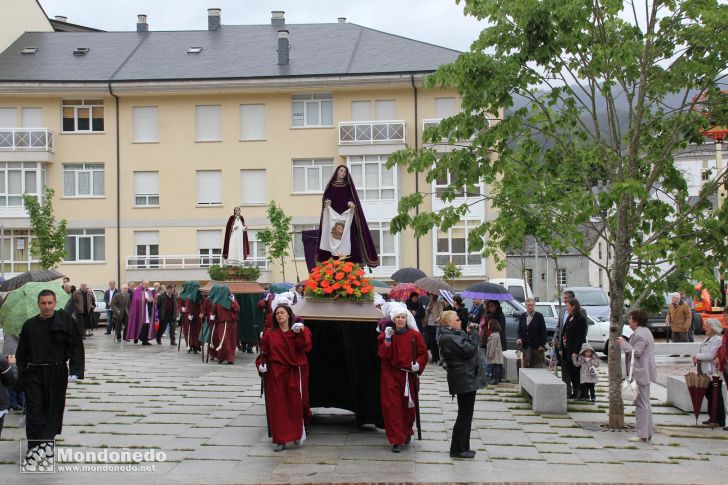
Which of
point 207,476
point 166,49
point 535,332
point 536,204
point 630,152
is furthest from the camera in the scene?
point 166,49

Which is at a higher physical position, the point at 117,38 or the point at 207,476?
the point at 117,38

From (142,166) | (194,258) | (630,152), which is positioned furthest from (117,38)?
(630,152)

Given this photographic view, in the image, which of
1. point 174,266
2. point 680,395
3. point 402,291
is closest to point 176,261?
point 174,266

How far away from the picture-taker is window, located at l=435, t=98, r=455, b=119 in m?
44.5

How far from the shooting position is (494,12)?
12586mm

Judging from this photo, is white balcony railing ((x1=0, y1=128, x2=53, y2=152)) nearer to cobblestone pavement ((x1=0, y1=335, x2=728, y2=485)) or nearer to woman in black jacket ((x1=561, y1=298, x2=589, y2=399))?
cobblestone pavement ((x1=0, y1=335, x2=728, y2=485))

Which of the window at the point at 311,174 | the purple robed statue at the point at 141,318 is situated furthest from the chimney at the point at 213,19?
the purple robed statue at the point at 141,318

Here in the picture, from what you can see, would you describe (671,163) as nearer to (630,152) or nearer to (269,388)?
(630,152)

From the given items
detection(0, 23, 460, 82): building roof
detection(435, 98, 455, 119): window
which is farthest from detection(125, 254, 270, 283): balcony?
detection(435, 98, 455, 119): window

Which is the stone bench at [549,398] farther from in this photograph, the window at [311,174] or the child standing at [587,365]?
the window at [311,174]

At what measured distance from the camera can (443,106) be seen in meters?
44.7

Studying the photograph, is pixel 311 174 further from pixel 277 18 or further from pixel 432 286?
pixel 432 286

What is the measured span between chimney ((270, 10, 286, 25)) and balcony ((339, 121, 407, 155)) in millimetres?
11049

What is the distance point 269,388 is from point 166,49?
41.2 meters
